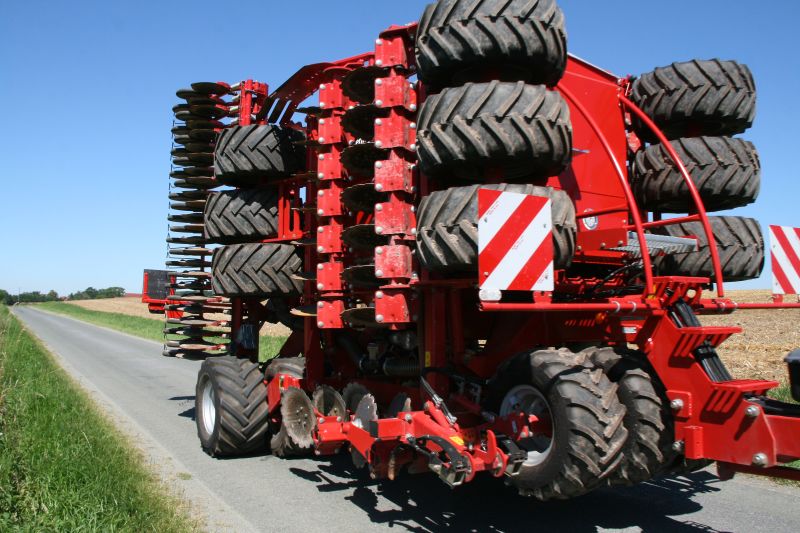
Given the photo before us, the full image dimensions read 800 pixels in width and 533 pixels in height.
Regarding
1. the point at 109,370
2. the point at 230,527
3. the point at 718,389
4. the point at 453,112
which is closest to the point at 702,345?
the point at 718,389

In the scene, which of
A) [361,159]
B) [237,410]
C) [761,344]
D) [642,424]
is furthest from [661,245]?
[761,344]

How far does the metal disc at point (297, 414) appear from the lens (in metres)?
7.09

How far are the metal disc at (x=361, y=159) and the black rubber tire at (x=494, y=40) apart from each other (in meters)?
1.15

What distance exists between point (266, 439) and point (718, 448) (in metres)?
5.12

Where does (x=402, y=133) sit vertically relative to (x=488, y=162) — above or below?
above

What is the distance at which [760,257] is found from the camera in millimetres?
5691

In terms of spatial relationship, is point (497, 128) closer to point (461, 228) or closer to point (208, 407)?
point (461, 228)

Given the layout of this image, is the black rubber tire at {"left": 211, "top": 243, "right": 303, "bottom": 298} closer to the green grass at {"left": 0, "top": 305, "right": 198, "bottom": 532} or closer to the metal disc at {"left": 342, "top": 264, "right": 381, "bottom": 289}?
the metal disc at {"left": 342, "top": 264, "right": 381, "bottom": 289}

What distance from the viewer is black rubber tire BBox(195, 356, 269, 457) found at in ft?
24.2

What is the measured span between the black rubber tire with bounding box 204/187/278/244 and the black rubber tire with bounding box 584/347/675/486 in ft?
15.1

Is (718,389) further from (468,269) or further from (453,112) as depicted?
(453,112)

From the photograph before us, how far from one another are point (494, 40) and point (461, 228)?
1.23 metres

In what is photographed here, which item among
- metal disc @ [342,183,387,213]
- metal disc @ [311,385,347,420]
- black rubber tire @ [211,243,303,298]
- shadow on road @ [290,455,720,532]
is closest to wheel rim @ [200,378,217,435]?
black rubber tire @ [211,243,303,298]

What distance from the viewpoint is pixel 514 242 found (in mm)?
3850
